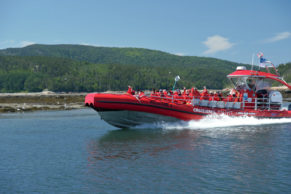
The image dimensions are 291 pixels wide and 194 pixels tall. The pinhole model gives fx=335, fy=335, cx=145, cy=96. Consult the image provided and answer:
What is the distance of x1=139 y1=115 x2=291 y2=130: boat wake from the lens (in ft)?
73.0

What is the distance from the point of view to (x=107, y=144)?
17.8 metres

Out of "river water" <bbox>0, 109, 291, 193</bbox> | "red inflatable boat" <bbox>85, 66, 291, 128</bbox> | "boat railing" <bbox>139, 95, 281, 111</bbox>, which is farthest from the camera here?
"boat railing" <bbox>139, 95, 281, 111</bbox>

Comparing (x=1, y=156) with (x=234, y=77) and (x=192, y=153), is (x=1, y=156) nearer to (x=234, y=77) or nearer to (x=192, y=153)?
(x=192, y=153)

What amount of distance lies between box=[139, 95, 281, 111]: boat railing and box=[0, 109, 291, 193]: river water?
1.80 m

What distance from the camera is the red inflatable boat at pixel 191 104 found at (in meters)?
20.8

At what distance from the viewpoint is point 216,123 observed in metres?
22.8

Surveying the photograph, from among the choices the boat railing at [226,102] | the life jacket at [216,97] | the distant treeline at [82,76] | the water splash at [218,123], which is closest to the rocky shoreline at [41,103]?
the boat railing at [226,102]

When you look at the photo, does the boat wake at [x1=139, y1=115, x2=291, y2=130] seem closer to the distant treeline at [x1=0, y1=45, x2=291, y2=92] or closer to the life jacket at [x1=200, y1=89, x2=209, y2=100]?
the life jacket at [x1=200, y1=89, x2=209, y2=100]

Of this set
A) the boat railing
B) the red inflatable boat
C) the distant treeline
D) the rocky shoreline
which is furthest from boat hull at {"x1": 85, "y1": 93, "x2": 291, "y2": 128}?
the distant treeline

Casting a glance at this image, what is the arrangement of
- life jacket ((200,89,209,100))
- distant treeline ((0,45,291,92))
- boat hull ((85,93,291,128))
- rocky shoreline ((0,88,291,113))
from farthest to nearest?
1. distant treeline ((0,45,291,92))
2. rocky shoreline ((0,88,291,113))
3. life jacket ((200,89,209,100))
4. boat hull ((85,93,291,128))

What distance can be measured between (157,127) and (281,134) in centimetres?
760

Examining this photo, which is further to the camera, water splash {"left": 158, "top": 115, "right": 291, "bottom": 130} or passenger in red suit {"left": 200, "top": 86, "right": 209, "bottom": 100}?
passenger in red suit {"left": 200, "top": 86, "right": 209, "bottom": 100}

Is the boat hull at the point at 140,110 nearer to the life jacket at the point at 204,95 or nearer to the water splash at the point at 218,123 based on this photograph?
the water splash at the point at 218,123

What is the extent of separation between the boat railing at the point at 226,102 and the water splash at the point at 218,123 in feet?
2.67
